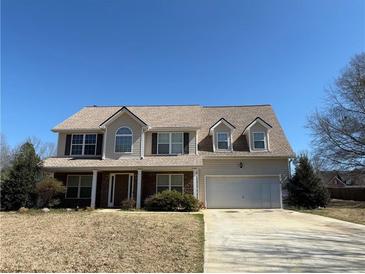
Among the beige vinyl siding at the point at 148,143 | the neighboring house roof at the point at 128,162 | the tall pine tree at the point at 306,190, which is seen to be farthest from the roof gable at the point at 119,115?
the tall pine tree at the point at 306,190

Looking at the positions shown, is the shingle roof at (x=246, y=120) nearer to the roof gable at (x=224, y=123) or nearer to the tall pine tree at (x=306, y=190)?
the roof gable at (x=224, y=123)

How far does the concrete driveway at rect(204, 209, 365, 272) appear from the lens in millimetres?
6516

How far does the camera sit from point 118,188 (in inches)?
843

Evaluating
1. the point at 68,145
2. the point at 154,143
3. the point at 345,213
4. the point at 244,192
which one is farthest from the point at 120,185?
the point at 345,213

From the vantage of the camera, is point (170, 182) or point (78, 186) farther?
point (78, 186)

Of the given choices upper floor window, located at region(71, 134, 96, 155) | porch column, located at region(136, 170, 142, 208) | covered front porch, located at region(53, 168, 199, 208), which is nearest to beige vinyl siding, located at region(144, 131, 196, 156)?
covered front porch, located at region(53, 168, 199, 208)

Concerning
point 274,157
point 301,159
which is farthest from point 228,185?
point 301,159

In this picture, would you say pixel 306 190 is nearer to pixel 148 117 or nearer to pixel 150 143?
pixel 150 143

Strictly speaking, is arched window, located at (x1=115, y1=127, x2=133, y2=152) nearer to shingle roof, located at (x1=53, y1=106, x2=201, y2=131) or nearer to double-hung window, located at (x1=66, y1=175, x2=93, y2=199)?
shingle roof, located at (x1=53, y1=106, x2=201, y2=131)

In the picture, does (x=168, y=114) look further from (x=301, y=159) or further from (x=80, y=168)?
(x=301, y=159)

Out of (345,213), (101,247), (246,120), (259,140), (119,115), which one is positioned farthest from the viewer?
(246,120)

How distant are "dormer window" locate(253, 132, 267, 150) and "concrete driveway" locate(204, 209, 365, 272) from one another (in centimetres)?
1154

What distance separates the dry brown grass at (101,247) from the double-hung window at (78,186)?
9.88 metres

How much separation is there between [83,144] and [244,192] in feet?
43.1
